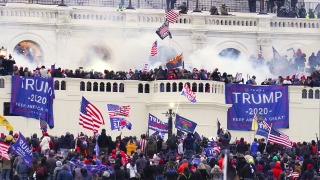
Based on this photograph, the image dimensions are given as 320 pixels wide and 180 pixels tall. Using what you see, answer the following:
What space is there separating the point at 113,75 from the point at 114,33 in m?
9.55

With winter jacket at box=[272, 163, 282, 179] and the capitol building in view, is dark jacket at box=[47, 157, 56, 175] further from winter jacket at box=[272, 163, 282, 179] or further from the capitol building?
the capitol building

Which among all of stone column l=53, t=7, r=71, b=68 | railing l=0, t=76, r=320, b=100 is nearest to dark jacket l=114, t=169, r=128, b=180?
railing l=0, t=76, r=320, b=100

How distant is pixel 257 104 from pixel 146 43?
976 centimetres

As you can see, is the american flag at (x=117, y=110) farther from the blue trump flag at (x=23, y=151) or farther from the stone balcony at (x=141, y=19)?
the blue trump flag at (x=23, y=151)

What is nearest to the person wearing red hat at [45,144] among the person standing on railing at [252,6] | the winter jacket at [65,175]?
the winter jacket at [65,175]

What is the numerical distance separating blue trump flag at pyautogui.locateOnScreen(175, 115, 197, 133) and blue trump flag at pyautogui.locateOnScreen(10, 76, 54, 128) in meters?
7.43

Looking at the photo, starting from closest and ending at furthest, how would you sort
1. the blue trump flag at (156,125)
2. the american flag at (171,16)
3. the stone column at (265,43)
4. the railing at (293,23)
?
the blue trump flag at (156,125)
the american flag at (171,16)
the stone column at (265,43)
the railing at (293,23)

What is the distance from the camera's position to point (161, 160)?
232ft

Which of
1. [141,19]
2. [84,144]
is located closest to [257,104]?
[141,19]

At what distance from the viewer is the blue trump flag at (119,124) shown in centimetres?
8269

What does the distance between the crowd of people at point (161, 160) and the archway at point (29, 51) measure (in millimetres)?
16686

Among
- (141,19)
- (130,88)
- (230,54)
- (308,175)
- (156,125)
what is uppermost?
(141,19)

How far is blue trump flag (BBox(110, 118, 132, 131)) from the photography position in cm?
8269

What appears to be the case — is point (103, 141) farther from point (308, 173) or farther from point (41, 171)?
point (308, 173)
